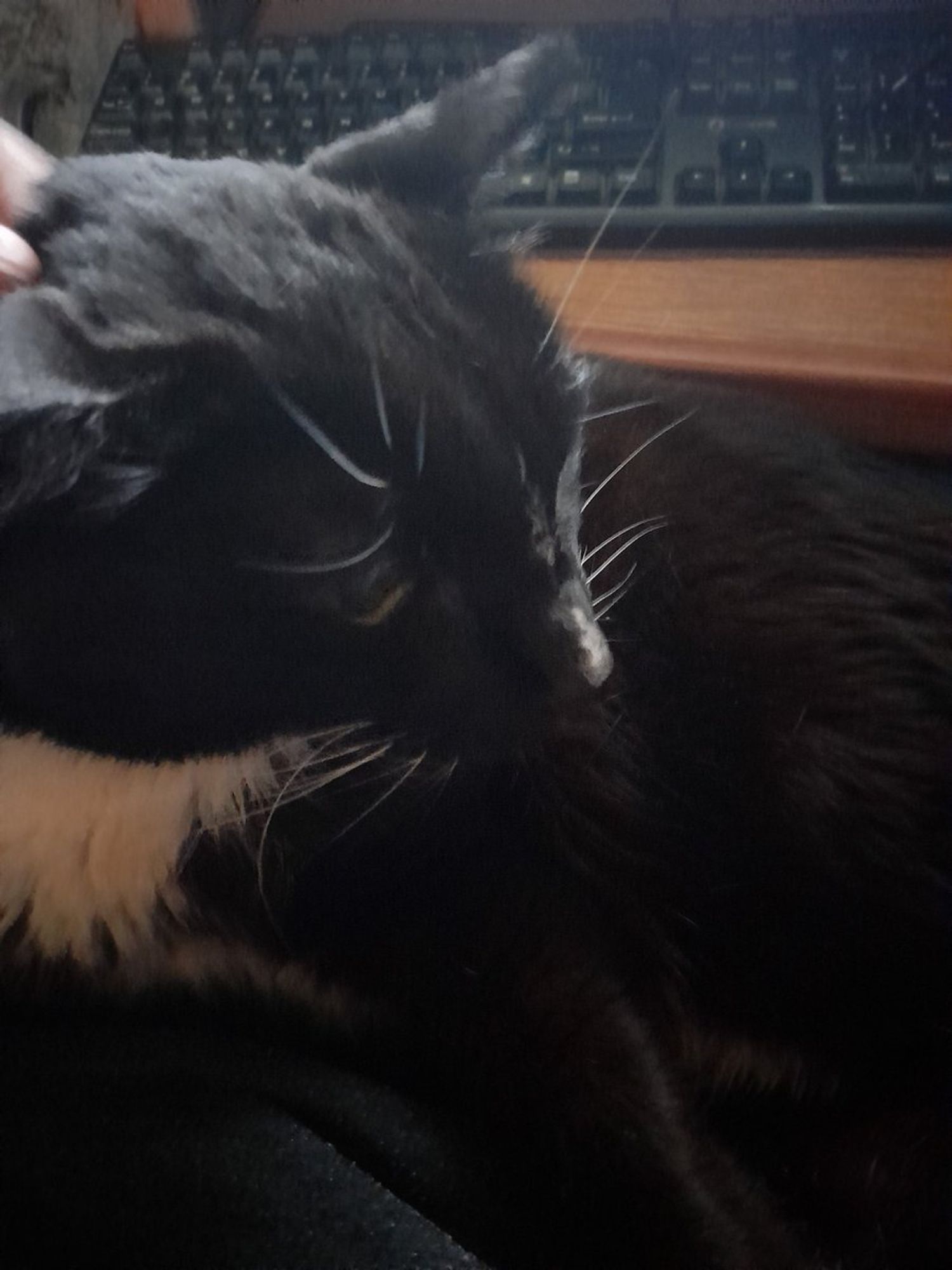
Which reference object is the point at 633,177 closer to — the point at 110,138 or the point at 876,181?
the point at 876,181

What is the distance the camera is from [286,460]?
0.39m

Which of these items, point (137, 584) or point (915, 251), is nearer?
point (137, 584)

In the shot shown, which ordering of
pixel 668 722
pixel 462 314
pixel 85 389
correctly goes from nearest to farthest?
pixel 85 389 → pixel 462 314 → pixel 668 722

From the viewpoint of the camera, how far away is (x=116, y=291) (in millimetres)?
403

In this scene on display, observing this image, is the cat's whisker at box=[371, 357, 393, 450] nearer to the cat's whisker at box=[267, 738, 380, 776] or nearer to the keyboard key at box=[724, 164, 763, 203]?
the cat's whisker at box=[267, 738, 380, 776]

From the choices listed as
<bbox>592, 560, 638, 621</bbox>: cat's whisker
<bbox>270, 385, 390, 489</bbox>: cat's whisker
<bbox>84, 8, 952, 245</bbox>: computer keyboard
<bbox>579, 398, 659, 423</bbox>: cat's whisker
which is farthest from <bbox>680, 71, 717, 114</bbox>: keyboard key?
<bbox>270, 385, 390, 489</bbox>: cat's whisker

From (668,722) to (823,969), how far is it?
148 millimetres

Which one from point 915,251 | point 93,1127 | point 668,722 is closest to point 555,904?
point 668,722

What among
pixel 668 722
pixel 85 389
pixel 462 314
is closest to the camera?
pixel 85 389

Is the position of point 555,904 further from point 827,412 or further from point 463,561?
point 827,412

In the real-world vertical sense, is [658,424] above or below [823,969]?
above

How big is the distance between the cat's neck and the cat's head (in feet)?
0.17

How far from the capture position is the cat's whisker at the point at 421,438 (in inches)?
16.3

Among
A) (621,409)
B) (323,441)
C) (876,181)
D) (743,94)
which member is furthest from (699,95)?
(323,441)
